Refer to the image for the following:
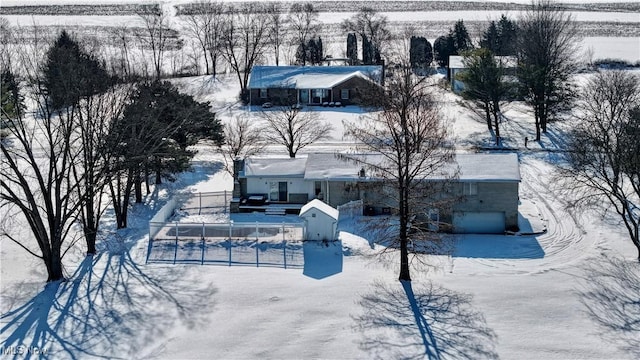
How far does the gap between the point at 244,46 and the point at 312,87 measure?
84.8 feet

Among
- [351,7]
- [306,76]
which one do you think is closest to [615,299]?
[306,76]

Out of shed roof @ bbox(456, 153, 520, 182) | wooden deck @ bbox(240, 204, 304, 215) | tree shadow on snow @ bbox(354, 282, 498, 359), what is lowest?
tree shadow on snow @ bbox(354, 282, 498, 359)

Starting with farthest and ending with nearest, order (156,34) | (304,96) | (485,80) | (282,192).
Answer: (156,34), (304,96), (485,80), (282,192)

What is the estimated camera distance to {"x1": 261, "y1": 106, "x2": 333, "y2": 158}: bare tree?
46150 mm

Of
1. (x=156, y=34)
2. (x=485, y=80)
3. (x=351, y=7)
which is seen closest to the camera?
(x=485, y=80)

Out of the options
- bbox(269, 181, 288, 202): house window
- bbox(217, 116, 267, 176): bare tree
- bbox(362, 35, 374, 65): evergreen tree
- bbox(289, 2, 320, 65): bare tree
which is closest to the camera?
bbox(269, 181, 288, 202): house window

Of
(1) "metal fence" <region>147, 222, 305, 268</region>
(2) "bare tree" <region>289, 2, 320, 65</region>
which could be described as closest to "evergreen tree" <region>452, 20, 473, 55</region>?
(2) "bare tree" <region>289, 2, 320, 65</region>

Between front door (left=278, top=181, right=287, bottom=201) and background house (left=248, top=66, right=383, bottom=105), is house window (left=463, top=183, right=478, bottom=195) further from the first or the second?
background house (left=248, top=66, right=383, bottom=105)

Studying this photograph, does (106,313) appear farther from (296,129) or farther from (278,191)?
(296,129)

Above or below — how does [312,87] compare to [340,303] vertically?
above

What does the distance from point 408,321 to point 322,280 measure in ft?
15.0

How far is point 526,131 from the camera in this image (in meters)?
54.7

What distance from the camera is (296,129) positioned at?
50.3 meters

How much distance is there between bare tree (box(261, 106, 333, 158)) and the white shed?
13858mm
